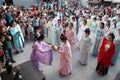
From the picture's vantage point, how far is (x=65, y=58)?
3.70 metres

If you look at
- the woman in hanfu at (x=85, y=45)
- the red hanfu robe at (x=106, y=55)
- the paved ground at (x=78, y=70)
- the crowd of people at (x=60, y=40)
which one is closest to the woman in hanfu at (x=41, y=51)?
the crowd of people at (x=60, y=40)

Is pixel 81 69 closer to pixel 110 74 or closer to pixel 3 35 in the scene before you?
pixel 110 74

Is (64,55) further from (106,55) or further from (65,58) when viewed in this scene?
(106,55)

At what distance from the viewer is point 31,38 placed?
6.38 meters

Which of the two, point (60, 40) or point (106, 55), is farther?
point (60, 40)

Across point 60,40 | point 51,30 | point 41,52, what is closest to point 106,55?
point 41,52

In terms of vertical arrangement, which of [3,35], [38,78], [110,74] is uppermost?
[3,35]

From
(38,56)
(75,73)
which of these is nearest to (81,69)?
(75,73)

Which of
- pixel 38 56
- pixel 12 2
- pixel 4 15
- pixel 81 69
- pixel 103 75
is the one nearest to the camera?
pixel 38 56

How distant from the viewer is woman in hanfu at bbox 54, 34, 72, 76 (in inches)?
139

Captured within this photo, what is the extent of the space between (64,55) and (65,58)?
11 cm

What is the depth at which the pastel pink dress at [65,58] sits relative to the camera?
3.57 meters

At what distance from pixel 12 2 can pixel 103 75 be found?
9.70 meters

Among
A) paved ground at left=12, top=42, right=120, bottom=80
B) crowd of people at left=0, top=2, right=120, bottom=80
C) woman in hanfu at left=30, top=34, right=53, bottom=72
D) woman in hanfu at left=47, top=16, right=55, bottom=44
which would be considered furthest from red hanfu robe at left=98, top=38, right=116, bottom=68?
woman in hanfu at left=47, top=16, right=55, bottom=44
